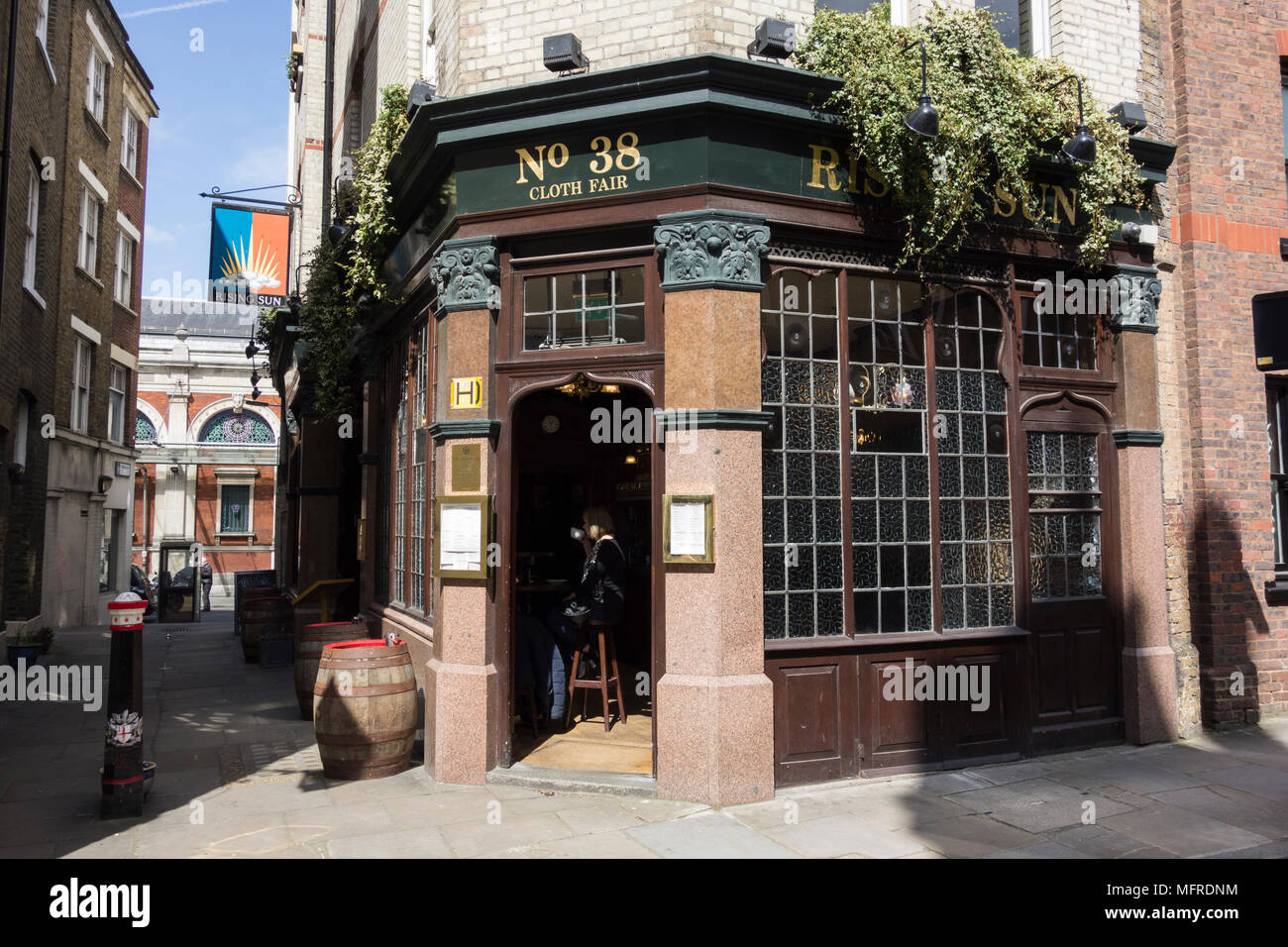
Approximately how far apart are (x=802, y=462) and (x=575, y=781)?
289 cm

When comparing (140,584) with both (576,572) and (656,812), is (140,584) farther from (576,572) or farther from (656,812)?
(656,812)

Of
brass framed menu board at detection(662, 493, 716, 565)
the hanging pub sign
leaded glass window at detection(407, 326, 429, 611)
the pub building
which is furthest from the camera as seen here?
the hanging pub sign

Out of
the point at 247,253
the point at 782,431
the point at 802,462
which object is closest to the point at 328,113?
the point at 247,253

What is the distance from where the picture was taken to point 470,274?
22.4 feet

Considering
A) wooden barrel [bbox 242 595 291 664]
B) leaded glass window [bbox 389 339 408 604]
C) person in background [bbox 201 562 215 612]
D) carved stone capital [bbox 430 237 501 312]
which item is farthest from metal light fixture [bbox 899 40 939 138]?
person in background [bbox 201 562 215 612]

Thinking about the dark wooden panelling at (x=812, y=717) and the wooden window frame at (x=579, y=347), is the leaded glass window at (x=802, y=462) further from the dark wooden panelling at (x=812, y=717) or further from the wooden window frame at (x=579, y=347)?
the wooden window frame at (x=579, y=347)

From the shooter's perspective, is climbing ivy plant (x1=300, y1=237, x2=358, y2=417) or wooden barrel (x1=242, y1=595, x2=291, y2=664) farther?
wooden barrel (x1=242, y1=595, x2=291, y2=664)

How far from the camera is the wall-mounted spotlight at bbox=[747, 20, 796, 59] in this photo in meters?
6.49

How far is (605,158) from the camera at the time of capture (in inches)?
260

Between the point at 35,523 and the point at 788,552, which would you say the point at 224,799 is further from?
the point at 35,523

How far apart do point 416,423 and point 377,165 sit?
256 centimetres

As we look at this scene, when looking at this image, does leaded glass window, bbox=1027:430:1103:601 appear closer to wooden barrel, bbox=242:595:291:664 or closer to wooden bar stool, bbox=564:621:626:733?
wooden bar stool, bbox=564:621:626:733

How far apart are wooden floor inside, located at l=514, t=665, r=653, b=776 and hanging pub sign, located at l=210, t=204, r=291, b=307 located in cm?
1049
